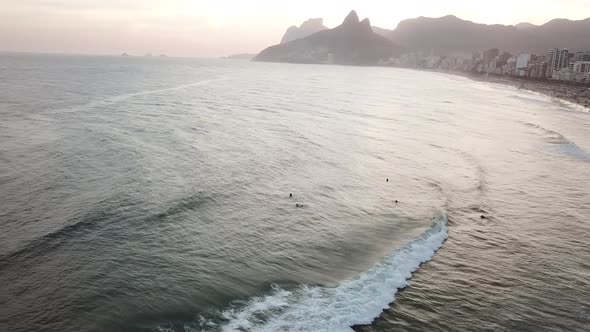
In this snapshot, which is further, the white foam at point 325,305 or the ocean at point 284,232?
the ocean at point 284,232

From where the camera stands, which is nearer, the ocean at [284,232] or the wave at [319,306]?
the wave at [319,306]

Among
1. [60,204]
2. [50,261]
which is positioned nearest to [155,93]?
[60,204]

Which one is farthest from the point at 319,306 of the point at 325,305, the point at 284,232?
the point at 284,232

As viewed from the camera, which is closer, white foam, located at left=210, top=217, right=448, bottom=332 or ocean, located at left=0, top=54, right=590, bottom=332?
white foam, located at left=210, top=217, right=448, bottom=332
